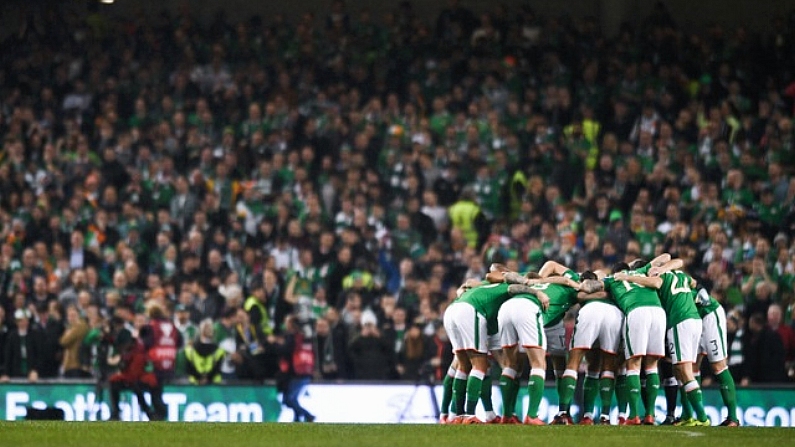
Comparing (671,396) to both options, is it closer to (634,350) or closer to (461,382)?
(634,350)

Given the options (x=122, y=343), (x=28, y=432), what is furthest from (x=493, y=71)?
(x=28, y=432)

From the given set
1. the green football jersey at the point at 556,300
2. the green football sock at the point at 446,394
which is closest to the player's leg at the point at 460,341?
the green football sock at the point at 446,394

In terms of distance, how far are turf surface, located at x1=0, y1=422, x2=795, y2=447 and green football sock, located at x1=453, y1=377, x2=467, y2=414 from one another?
1.21 m

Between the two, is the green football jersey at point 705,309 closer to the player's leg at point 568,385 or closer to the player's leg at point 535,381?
the player's leg at point 568,385

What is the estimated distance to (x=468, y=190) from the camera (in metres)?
23.4

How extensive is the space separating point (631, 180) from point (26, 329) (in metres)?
8.54

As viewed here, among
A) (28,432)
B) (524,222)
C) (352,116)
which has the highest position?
(352,116)

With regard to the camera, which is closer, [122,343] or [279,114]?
[122,343]

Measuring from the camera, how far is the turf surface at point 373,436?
468 inches

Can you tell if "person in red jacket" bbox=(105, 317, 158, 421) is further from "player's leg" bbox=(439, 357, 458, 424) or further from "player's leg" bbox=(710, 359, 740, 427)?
"player's leg" bbox=(710, 359, 740, 427)

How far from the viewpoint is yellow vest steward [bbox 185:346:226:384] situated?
66.2 feet

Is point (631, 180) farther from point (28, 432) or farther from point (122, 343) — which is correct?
point (28, 432)

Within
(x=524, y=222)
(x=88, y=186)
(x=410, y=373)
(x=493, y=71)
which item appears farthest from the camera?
(x=493, y=71)

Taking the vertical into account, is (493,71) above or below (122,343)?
above
